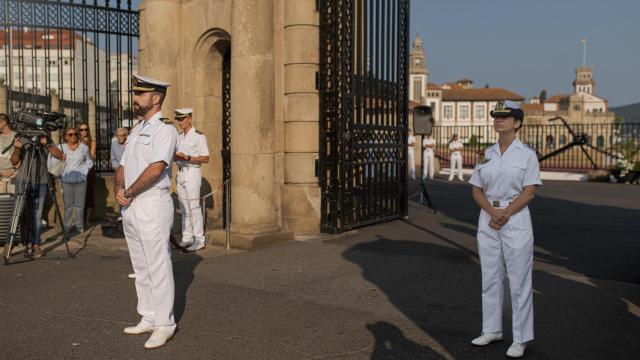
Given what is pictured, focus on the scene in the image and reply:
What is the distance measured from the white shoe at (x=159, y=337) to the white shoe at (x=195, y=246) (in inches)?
147

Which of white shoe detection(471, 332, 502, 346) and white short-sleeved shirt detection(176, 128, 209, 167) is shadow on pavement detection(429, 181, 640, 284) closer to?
white shoe detection(471, 332, 502, 346)

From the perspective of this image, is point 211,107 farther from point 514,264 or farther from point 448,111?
point 448,111

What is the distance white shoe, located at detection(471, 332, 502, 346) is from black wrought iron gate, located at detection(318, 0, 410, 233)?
4.92 metres

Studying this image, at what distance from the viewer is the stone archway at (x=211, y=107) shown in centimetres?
1062

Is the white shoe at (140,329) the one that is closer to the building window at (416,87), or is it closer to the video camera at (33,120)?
the video camera at (33,120)

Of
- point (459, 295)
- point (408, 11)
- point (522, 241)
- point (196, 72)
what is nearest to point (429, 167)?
point (408, 11)

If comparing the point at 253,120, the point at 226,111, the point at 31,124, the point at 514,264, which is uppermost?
the point at 226,111

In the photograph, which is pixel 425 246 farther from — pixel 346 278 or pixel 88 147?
pixel 88 147

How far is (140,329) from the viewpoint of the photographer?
194 inches

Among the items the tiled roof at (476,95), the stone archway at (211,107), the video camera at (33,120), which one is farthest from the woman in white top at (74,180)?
the tiled roof at (476,95)

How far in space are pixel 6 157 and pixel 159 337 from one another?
6.27 m

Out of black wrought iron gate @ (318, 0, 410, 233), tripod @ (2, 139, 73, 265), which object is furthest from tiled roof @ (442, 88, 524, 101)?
tripod @ (2, 139, 73, 265)

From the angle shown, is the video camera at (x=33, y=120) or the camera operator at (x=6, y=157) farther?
the camera operator at (x=6, y=157)

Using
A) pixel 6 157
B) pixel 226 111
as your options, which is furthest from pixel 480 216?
pixel 6 157
